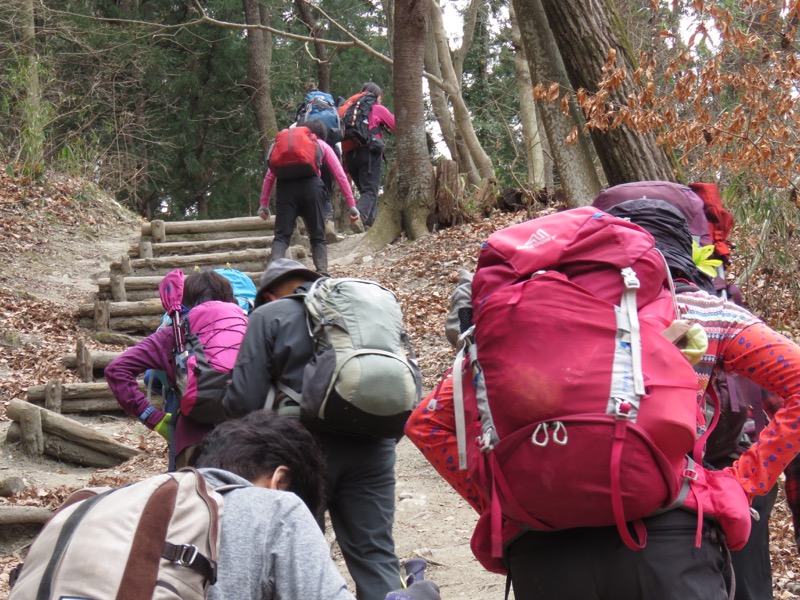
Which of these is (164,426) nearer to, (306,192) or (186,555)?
(186,555)

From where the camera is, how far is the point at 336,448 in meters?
3.90

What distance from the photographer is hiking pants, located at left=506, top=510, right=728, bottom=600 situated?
2271 millimetres

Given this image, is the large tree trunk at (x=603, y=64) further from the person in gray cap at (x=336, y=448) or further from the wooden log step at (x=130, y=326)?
the wooden log step at (x=130, y=326)

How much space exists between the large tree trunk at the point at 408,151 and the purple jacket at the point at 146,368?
8.40 meters

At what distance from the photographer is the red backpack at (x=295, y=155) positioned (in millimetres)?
10070

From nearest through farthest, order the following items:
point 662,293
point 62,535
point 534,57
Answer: point 62,535, point 662,293, point 534,57

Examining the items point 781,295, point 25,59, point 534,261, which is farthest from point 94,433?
point 25,59

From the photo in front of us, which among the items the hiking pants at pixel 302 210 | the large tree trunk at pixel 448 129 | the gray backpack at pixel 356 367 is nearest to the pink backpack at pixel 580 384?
the gray backpack at pixel 356 367

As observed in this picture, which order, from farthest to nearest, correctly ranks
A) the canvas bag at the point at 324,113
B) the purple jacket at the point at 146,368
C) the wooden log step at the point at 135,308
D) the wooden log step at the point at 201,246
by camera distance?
the canvas bag at the point at 324,113
the wooden log step at the point at 201,246
the wooden log step at the point at 135,308
the purple jacket at the point at 146,368

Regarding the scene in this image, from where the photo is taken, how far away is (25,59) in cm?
1741

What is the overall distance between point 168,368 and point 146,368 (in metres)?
0.16

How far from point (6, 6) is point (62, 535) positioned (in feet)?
57.2

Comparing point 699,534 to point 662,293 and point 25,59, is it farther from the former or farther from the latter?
point 25,59

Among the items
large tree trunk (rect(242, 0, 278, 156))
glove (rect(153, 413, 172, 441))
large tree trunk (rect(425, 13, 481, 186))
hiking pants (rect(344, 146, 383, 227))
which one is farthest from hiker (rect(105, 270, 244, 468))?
large tree trunk (rect(242, 0, 278, 156))
